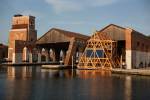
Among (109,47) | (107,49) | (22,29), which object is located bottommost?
(107,49)

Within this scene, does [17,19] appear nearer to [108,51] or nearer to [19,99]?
[108,51]

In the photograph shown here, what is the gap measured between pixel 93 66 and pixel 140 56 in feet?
33.7

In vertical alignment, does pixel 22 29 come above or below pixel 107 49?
above

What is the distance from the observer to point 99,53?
7262cm

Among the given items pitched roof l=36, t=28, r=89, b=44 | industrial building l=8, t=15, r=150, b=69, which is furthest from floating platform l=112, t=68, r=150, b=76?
pitched roof l=36, t=28, r=89, b=44

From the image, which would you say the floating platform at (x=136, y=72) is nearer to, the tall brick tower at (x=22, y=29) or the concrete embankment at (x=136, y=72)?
the concrete embankment at (x=136, y=72)

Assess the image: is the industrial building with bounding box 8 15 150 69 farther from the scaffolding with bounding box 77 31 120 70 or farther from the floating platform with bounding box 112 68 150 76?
the floating platform with bounding box 112 68 150 76

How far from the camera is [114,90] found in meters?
33.1

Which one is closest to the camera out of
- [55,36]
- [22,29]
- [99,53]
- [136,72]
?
[136,72]

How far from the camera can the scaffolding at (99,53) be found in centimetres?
7162

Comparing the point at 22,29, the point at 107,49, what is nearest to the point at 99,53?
the point at 107,49

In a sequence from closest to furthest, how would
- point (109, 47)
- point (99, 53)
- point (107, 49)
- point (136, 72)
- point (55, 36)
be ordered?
point (136, 72), point (99, 53), point (107, 49), point (109, 47), point (55, 36)

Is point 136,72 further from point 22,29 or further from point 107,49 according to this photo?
point 22,29

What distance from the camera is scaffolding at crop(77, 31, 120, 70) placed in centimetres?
7162
